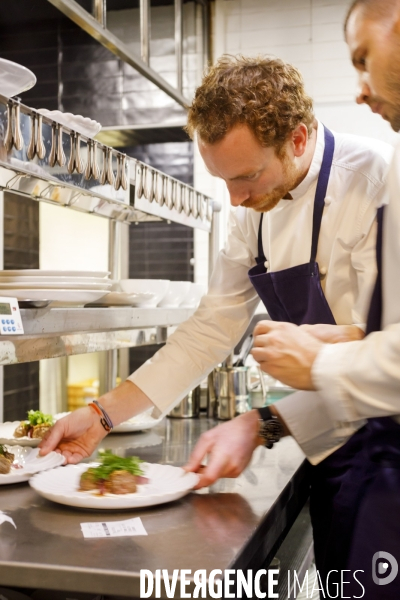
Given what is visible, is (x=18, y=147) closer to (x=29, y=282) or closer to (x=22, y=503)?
(x=29, y=282)

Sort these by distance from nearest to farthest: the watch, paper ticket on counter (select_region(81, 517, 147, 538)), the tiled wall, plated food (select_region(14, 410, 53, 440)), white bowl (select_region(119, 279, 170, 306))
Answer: paper ticket on counter (select_region(81, 517, 147, 538)) < the watch < plated food (select_region(14, 410, 53, 440)) < white bowl (select_region(119, 279, 170, 306)) < the tiled wall

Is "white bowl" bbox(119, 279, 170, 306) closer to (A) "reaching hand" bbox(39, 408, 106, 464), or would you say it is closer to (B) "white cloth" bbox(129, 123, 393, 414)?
(B) "white cloth" bbox(129, 123, 393, 414)

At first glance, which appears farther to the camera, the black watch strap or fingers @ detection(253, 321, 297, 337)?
the black watch strap

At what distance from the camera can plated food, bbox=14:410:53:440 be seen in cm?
190

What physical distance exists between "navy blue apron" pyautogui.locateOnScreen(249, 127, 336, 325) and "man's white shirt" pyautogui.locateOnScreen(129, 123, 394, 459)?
0.06 feet

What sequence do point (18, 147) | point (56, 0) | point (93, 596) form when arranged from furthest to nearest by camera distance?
point (56, 0), point (18, 147), point (93, 596)

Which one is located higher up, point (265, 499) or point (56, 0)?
point (56, 0)

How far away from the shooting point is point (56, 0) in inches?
80.2

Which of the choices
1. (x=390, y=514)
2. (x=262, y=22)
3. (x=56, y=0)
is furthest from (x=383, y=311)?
(x=262, y=22)

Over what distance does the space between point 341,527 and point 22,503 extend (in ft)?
2.39

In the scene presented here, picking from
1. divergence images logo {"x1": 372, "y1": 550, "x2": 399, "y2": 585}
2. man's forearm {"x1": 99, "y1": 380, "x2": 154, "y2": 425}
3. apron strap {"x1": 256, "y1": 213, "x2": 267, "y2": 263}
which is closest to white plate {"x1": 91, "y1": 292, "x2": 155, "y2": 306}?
man's forearm {"x1": 99, "y1": 380, "x2": 154, "y2": 425}

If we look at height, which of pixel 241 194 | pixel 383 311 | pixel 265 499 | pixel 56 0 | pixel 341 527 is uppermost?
pixel 56 0

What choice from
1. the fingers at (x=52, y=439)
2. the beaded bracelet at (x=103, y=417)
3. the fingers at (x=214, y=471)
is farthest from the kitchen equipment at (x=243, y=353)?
the fingers at (x=214, y=471)

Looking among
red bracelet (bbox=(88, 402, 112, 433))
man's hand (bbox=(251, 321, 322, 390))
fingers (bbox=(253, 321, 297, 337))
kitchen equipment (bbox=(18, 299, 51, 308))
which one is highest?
kitchen equipment (bbox=(18, 299, 51, 308))
